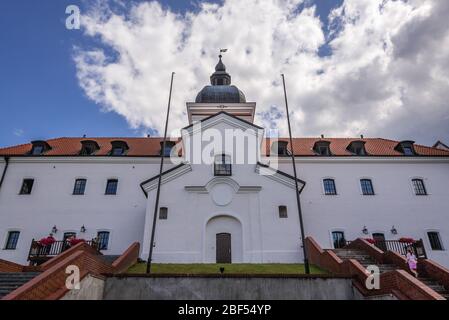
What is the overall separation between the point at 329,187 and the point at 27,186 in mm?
24595

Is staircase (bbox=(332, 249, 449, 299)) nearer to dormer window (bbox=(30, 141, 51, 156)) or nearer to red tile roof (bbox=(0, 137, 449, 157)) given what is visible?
red tile roof (bbox=(0, 137, 449, 157))

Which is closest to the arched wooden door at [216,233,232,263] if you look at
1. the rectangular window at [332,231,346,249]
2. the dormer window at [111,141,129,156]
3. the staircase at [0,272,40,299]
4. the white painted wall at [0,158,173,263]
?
the white painted wall at [0,158,173,263]

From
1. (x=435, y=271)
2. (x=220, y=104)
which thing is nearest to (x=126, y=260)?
(x=435, y=271)

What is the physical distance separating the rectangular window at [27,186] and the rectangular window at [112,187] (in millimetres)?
6101

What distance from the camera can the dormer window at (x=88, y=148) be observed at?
26.2m

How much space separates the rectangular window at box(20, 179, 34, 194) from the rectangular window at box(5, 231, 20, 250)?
10.8 ft

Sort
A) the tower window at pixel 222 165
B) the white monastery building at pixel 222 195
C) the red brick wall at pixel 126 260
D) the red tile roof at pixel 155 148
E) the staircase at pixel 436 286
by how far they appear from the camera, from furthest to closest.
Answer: the red tile roof at pixel 155 148
the tower window at pixel 222 165
the white monastery building at pixel 222 195
the red brick wall at pixel 126 260
the staircase at pixel 436 286

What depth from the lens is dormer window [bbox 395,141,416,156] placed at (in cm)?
2638

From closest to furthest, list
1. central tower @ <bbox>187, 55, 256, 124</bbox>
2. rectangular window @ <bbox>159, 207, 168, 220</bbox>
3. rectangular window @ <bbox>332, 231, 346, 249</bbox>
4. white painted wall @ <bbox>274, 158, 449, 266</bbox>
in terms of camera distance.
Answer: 1. rectangular window @ <bbox>159, 207, 168, 220</bbox>
2. rectangular window @ <bbox>332, 231, 346, 249</bbox>
3. white painted wall @ <bbox>274, 158, 449, 266</bbox>
4. central tower @ <bbox>187, 55, 256, 124</bbox>

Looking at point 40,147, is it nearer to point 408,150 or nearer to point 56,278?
point 56,278

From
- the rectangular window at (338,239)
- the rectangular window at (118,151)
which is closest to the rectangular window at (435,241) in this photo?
the rectangular window at (338,239)

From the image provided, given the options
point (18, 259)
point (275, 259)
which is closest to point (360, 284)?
point (275, 259)

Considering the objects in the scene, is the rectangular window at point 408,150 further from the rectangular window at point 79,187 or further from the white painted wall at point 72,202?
the rectangular window at point 79,187
